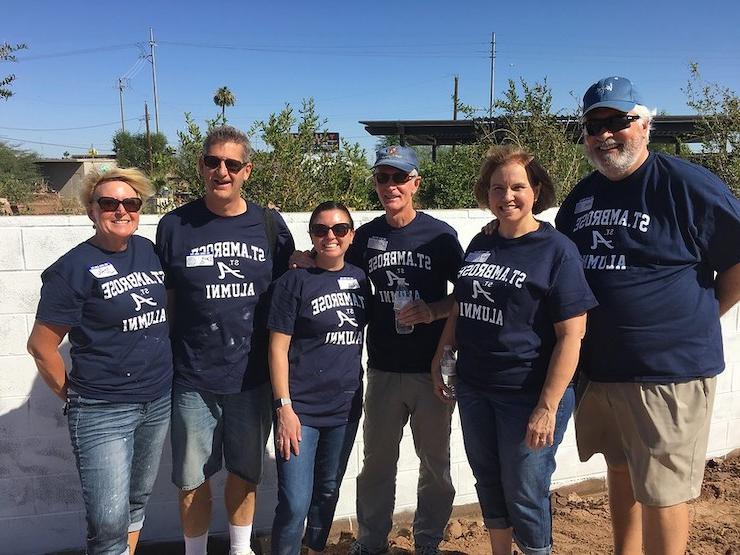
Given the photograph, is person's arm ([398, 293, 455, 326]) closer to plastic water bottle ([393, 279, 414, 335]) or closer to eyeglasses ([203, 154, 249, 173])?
plastic water bottle ([393, 279, 414, 335])

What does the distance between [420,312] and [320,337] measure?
1.64 ft

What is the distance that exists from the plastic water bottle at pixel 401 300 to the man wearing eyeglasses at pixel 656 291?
0.84m

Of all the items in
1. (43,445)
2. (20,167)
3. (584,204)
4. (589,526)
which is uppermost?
(20,167)

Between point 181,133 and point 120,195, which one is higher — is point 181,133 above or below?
above

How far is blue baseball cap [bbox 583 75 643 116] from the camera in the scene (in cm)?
243

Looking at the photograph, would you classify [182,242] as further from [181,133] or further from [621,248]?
[181,133]

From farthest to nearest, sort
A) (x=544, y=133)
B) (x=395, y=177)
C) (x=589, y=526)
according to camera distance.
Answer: (x=544, y=133) → (x=589, y=526) → (x=395, y=177)

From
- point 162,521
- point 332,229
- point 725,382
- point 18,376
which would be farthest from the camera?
point 725,382

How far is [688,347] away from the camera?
2.43 meters

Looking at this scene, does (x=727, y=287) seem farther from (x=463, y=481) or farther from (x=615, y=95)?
(x=463, y=481)

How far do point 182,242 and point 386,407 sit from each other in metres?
1.33

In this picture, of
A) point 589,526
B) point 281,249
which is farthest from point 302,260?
point 589,526

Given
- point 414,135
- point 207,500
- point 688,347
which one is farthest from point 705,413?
point 414,135

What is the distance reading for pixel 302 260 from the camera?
268cm
